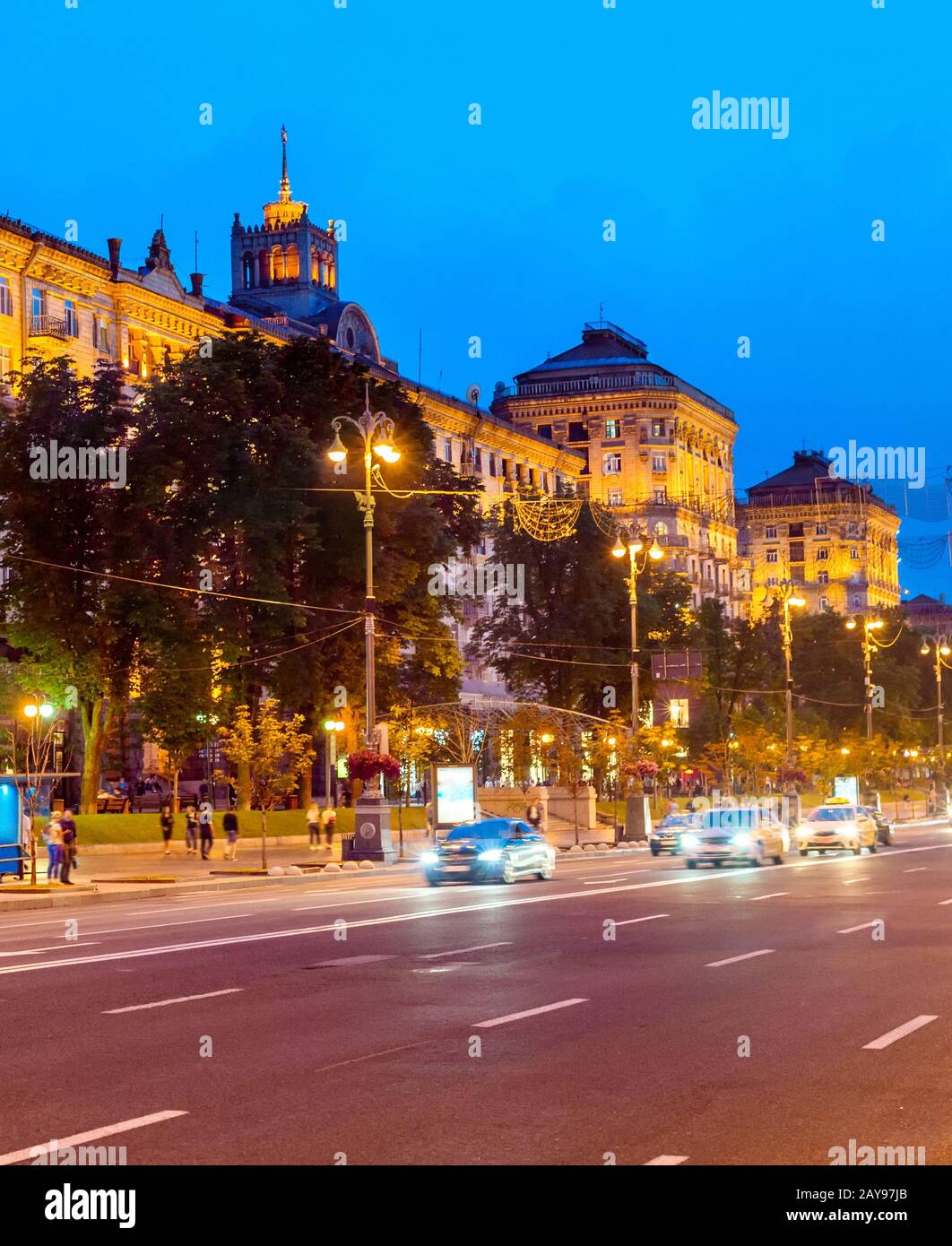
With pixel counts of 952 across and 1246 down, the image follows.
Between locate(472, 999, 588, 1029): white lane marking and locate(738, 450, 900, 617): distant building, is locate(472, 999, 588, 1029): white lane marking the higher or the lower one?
the lower one

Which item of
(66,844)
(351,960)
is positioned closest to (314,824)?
(66,844)

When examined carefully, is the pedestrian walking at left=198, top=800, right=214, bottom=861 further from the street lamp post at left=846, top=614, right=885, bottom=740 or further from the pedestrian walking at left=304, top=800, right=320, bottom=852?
the street lamp post at left=846, top=614, right=885, bottom=740

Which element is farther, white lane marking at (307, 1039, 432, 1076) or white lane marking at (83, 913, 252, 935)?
white lane marking at (83, 913, 252, 935)

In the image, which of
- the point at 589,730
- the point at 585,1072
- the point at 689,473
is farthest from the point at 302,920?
the point at 689,473

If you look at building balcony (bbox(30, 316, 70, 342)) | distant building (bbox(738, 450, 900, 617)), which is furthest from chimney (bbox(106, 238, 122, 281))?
distant building (bbox(738, 450, 900, 617))

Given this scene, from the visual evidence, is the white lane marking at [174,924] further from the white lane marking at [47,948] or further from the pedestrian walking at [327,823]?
the pedestrian walking at [327,823]

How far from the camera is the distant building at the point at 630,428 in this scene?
13088 centimetres

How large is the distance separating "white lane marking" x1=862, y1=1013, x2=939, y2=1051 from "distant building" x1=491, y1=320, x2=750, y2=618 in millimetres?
113761

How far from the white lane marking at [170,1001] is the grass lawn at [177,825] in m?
36.1

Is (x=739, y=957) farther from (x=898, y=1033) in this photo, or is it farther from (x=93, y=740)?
(x=93, y=740)

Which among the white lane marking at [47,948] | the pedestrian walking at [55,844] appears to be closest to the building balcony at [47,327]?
the pedestrian walking at [55,844]

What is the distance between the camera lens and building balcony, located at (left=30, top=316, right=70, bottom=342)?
65.2 m
